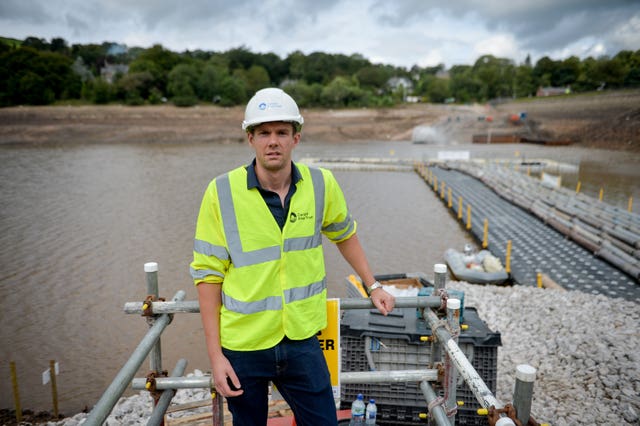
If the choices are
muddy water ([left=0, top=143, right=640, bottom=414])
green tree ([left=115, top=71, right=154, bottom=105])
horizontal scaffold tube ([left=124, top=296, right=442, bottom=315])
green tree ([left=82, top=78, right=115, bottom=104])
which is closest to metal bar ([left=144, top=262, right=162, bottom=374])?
horizontal scaffold tube ([left=124, top=296, right=442, bottom=315])

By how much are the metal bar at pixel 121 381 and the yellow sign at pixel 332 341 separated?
91cm

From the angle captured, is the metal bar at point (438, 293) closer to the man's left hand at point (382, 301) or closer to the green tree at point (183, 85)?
the man's left hand at point (382, 301)

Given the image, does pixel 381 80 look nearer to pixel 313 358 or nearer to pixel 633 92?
pixel 633 92

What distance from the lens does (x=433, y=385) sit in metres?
2.73

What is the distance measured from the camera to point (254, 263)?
2.02 meters

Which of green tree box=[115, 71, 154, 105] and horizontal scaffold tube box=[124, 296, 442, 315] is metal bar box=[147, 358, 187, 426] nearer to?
horizontal scaffold tube box=[124, 296, 442, 315]

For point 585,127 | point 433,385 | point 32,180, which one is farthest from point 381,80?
point 433,385

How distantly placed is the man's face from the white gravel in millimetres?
4307

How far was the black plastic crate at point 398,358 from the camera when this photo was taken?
368 cm

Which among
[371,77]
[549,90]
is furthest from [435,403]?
[371,77]

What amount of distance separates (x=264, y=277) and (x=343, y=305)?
2.12 ft

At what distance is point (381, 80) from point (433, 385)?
114m

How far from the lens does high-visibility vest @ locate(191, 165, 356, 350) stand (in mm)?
2014

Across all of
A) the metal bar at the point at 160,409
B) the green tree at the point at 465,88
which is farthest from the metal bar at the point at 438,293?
the green tree at the point at 465,88
